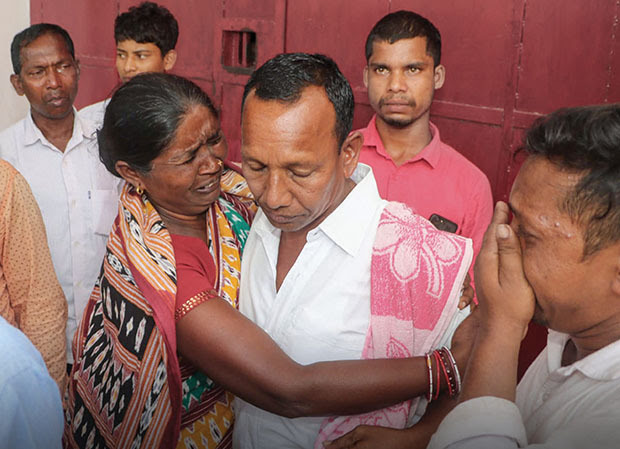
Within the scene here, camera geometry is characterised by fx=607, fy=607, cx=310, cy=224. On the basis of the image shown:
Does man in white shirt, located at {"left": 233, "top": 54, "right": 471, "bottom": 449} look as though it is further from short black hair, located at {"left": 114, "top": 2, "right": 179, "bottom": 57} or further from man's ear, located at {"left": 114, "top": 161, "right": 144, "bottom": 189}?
short black hair, located at {"left": 114, "top": 2, "right": 179, "bottom": 57}

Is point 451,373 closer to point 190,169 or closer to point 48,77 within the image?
point 190,169

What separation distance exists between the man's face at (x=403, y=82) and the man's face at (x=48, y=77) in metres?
1.50

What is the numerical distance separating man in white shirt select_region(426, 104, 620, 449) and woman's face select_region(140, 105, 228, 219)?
78 cm

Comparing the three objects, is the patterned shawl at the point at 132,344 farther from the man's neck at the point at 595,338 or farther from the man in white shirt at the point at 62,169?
the man in white shirt at the point at 62,169

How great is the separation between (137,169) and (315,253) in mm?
547

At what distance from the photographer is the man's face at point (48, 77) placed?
9.54 feet

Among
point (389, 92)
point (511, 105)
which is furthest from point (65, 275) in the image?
point (511, 105)

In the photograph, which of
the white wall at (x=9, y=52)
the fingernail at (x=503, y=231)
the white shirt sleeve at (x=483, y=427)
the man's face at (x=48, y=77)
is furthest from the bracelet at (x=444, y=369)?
the white wall at (x=9, y=52)

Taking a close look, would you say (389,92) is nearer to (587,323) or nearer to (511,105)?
(511,105)

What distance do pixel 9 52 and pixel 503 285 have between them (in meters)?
6.01

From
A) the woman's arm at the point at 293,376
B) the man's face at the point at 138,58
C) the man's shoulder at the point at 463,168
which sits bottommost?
the woman's arm at the point at 293,376

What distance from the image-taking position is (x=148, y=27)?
347 cm

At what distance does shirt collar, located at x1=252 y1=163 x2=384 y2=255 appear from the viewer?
147 centimetres

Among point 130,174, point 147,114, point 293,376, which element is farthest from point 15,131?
point 293,376
